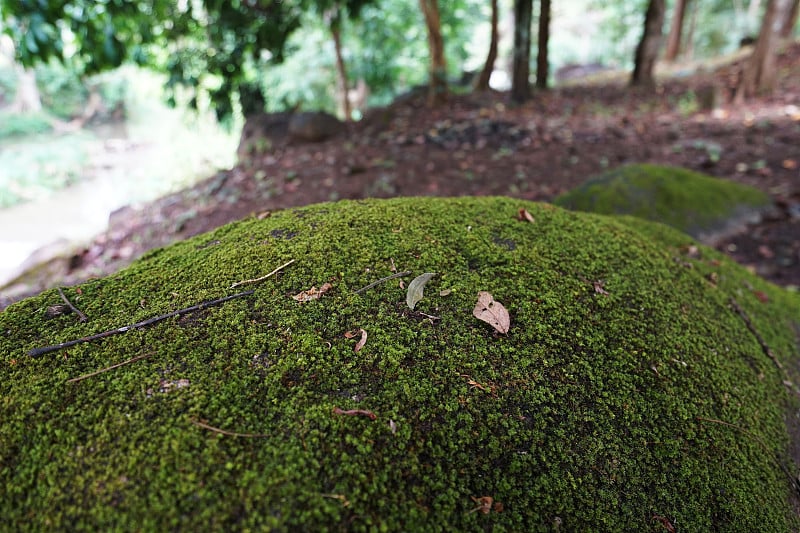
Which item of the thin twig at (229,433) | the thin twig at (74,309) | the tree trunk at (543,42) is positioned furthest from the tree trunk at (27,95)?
the thin twig at (229,433)

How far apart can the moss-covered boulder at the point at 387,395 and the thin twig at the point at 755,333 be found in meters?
0.04

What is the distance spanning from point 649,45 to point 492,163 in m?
6.28

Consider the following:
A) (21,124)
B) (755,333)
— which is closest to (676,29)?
(755,333)

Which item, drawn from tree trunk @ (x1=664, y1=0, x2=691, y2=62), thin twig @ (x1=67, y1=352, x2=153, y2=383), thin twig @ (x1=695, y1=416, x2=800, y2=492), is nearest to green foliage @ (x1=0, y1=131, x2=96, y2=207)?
thin twig @ (x1=67, y1=352, x2=153, y2=383)

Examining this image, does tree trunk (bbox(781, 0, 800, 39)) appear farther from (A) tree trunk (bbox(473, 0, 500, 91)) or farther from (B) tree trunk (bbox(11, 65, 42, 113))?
(B) tree trunk (bbox(11, 65, 42, 113))

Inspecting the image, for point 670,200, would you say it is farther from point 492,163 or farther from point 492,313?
point 492,313

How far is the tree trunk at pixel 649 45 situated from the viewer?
8977mm

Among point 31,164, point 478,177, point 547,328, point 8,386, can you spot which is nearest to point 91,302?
point 8,386

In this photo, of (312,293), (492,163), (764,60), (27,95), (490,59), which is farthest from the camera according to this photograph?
(27,95)

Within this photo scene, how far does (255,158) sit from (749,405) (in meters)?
6.56

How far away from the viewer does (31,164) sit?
14203 mm

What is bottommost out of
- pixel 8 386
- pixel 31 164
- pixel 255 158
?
pixel 31 164

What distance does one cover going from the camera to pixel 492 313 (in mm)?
1355

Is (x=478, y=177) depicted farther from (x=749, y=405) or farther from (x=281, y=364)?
(x=281, y=364)
